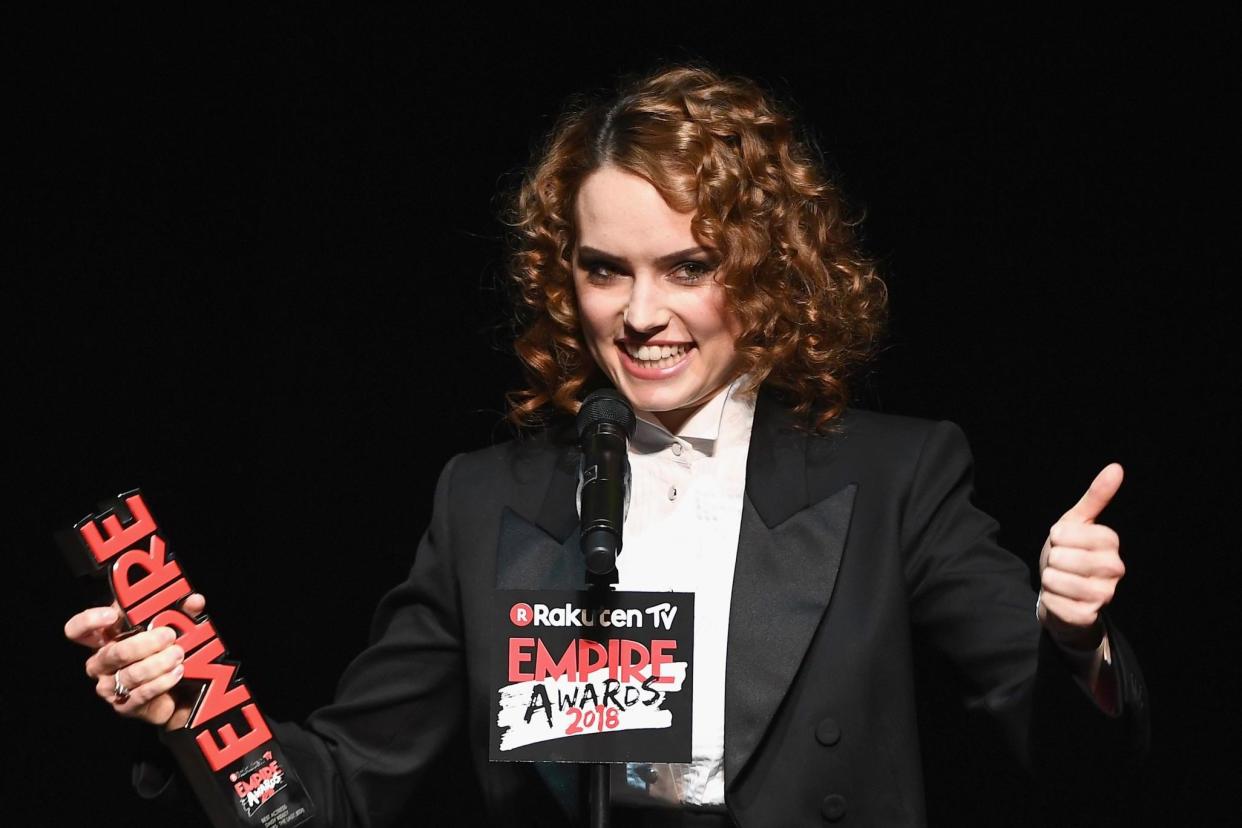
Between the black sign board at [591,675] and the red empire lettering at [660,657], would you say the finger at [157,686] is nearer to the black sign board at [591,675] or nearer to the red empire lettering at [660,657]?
the black sign board at [591,675]

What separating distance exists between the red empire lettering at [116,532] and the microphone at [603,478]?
0.45m

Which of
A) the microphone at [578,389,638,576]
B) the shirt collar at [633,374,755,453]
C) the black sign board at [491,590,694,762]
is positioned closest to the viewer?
the microphone at [578,389,638,576]

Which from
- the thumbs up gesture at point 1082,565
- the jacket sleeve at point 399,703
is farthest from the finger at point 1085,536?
the jacket sleeve at point 399,703

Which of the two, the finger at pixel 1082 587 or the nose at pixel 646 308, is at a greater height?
the nose at pixel 646 308

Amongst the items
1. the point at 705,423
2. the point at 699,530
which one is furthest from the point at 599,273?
the point at 699,530

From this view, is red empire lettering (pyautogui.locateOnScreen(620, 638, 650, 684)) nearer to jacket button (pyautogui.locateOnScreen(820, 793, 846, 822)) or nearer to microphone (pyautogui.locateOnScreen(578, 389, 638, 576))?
microphone (pyautogui.locateOnScreen(578, 389, 638, 576))

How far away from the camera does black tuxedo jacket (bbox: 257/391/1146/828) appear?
5.19 feet

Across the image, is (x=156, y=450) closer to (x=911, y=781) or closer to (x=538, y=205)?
(x=538, y=205)

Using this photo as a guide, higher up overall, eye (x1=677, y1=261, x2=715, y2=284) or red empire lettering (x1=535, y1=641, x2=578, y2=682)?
eye (x1=677, y1=261, x2=715, y2=284)

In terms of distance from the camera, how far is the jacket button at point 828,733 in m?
1.60

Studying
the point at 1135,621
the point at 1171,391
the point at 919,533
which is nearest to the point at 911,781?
the point at 919,533

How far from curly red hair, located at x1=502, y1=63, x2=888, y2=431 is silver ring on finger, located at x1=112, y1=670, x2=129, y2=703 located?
2.20 feet

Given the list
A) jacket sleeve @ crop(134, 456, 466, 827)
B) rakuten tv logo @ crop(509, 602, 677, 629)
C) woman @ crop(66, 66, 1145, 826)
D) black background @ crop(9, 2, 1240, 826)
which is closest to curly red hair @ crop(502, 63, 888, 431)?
woman @ crop(66, 66, 1145, 826)

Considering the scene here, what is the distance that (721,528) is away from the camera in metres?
1.74
